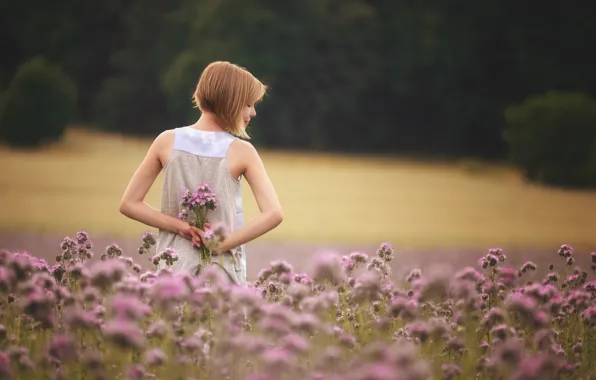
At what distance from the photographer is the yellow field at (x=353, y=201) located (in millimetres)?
15125

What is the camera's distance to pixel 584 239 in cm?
1450

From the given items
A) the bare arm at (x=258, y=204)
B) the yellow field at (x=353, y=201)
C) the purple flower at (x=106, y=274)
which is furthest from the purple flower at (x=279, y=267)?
the yellow field at (x=353, y=201)

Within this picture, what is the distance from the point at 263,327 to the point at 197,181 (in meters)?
1.62

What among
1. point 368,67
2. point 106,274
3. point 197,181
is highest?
point 368,67

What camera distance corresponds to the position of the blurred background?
22.7 m

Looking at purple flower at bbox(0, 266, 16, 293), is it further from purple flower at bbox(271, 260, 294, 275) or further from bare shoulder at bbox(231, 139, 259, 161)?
bare shoulder at bbox(231, 139, 259, 161)

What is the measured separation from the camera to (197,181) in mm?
3953

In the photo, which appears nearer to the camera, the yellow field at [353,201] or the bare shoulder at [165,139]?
the bare shoulder at [165,139]

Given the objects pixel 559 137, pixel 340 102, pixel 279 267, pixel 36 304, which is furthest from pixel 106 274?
pixel 340 102

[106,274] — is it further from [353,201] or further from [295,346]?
[353,201]

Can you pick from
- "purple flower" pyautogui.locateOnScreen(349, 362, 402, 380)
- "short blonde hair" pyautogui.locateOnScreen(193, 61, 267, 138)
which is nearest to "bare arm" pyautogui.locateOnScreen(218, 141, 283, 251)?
"short blonde hair" pyautogui.locateOnScreen(193, 61, 267, 138)

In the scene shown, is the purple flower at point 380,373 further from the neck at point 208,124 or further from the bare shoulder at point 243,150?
the neck at point 208,124

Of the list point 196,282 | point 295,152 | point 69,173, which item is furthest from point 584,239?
point 295,152

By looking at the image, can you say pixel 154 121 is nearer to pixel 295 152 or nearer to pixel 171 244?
A: pixel 295 152
